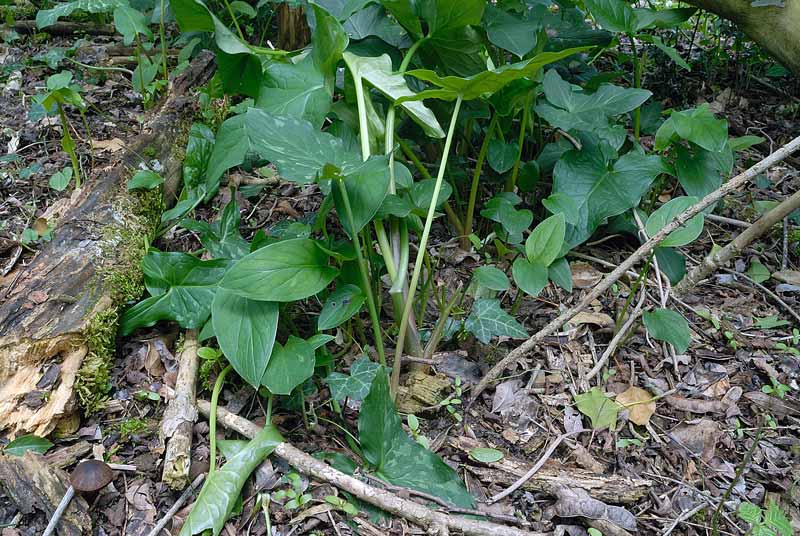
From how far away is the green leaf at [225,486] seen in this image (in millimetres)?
1297

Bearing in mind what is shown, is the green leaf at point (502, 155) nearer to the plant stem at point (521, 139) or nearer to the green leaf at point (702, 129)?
the plant stem at point (521, 139)

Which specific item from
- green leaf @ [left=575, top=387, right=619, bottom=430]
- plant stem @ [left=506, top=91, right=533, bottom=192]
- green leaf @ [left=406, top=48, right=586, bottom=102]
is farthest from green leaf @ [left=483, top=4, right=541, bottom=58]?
green leaf @ [left=575, top=387, right=619, bottom=430]

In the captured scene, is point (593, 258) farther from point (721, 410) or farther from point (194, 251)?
point (194, 251)

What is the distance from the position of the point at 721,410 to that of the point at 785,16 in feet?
4.52

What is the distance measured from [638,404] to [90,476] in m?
1.38

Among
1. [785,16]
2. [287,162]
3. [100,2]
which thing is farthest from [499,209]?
[100,2]

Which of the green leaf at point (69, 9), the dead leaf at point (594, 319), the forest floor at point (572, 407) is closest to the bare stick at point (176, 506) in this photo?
the forest floor at point (572, 407)

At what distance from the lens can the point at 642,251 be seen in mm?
1544

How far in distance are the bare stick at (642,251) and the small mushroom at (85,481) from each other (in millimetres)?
916

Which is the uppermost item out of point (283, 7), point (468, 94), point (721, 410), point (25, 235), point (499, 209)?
point (468, 94)

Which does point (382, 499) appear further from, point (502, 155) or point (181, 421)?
point (502, 155)

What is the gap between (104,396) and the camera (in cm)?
161

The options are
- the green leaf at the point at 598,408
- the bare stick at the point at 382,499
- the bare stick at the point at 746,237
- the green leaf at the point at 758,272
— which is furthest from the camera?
the green leaf at the point at 758,272

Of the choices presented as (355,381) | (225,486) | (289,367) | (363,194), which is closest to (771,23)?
(363,194)
